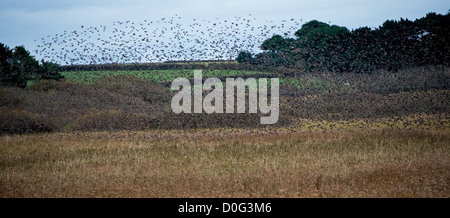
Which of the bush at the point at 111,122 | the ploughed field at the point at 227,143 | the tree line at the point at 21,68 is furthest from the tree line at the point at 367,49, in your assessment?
the tree line at the point at 21,68

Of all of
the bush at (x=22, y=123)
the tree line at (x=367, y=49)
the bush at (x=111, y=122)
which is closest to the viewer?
the bush at (x=22, y=123)

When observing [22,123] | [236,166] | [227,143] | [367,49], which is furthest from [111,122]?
[367,49]

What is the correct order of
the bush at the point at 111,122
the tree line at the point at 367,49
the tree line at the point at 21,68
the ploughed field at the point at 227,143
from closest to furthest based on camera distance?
1. the ploughed field at the point at 227,143
2. the bush at the point at 111,122
3. the tree line at the point at 21,68
4. the tree line at the point at 367,49

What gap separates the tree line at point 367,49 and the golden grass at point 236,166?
62.4 feet

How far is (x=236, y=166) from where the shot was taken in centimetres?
1274

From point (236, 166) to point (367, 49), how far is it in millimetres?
33293

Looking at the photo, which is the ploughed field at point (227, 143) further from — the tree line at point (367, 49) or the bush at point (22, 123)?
the tree line at point (367, 49)

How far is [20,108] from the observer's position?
26141 mm

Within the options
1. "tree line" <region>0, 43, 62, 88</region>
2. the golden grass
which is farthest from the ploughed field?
"tree line" <region>0, 43, 62, 88</region>

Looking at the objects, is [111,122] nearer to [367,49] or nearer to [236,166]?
[236,166]

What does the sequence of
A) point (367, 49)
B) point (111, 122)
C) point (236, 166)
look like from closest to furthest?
1. point (236, 166)
2. point (111, 122)
3. point (367, 49)

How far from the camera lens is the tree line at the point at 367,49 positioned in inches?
1516

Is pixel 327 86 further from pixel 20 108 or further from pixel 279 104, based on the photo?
pixel 20 108
